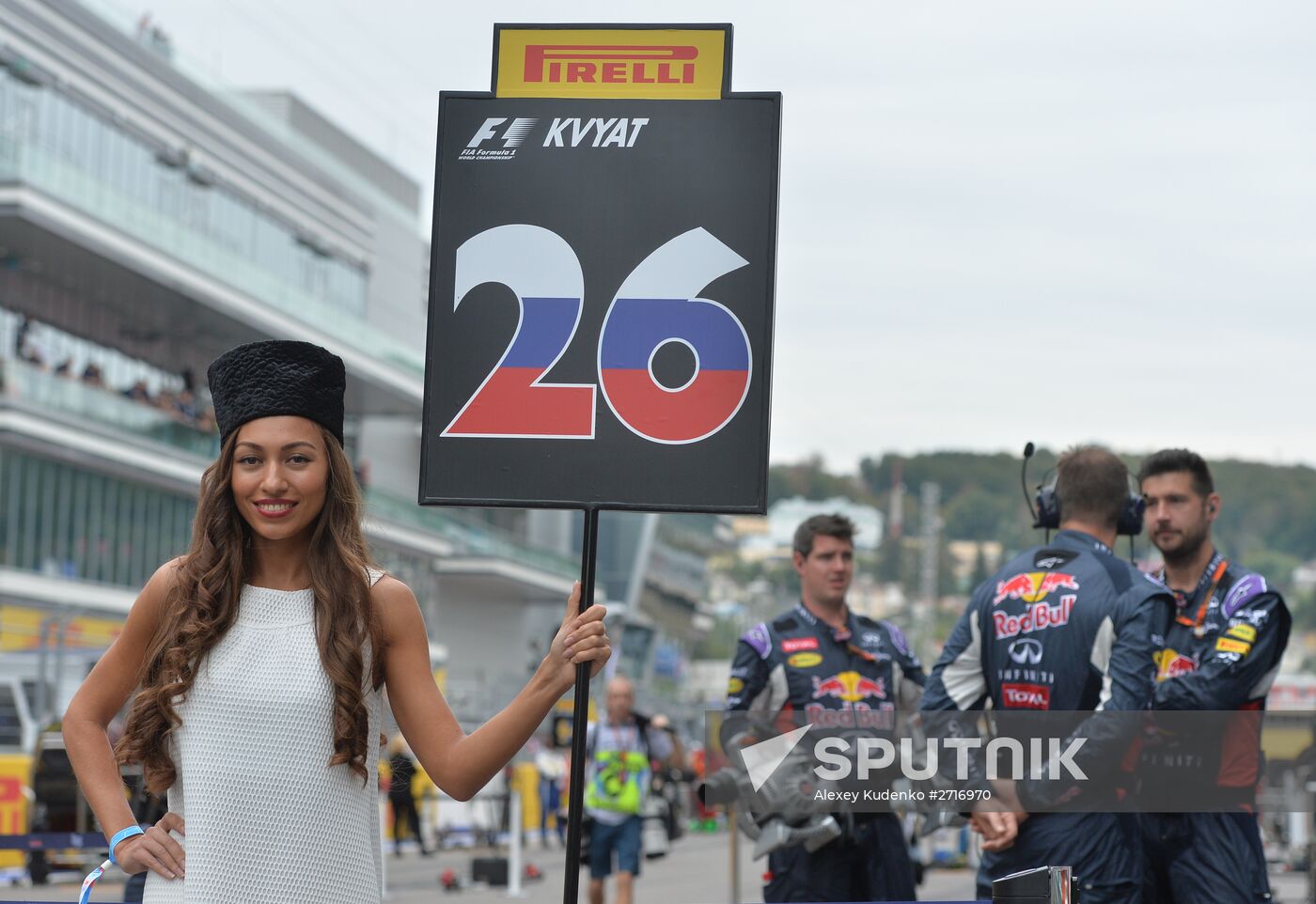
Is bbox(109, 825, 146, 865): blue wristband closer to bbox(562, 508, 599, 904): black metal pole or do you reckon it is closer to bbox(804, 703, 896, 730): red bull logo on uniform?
bbox(562, 508, 599, 904): black metal pole

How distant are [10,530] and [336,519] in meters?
36.7

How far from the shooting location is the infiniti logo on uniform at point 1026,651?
20.5 ft

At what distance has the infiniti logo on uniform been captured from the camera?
6.26 meters

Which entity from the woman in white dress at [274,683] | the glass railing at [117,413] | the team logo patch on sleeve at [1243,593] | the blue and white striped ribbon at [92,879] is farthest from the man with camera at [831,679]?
the glass railing at [117,413]

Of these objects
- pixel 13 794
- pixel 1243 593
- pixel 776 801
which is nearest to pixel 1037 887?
pixel 1243 593

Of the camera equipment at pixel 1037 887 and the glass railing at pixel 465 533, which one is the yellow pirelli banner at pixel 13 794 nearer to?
the camera equipment at pixel 1037 887

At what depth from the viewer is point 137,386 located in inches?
1725

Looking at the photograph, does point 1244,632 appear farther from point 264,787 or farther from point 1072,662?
point 264,787

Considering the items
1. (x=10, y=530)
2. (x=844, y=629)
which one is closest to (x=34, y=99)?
(x=10, y=530)

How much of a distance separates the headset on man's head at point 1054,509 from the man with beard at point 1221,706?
0.28 m

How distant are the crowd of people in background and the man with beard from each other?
114 ft

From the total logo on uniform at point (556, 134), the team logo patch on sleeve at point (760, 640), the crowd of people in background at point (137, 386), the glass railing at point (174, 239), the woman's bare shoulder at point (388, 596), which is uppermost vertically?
the glass railing at point (174, 239)

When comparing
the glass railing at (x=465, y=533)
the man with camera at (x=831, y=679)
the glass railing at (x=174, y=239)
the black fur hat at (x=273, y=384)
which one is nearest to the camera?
the black fur hat at (x=273, y=384)

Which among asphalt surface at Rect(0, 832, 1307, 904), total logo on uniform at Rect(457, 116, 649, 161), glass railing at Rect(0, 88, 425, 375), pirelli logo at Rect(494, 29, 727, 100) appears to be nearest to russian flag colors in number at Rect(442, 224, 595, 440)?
total logo on uniform at Rect(457, 116, 649, 161)
